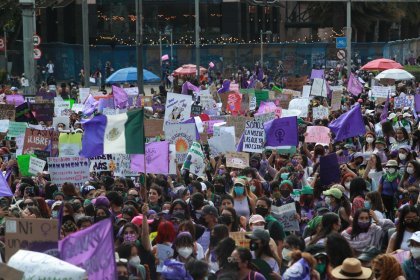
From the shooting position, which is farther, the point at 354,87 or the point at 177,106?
the point at 354,87

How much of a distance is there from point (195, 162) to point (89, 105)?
40.9 ft

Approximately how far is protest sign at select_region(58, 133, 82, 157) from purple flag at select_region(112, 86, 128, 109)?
368 inches

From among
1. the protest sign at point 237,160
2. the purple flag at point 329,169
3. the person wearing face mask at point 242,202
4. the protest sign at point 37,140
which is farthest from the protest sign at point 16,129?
the person wearing face mask at point 242,202

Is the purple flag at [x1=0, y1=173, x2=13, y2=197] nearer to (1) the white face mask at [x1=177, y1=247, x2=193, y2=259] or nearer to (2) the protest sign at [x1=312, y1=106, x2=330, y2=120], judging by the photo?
(1) the white face mask at [x1=177, y1=247, x2=193, y2=259]

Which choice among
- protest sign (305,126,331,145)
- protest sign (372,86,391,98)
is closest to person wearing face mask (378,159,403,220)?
protest sign (305,126,331,145)

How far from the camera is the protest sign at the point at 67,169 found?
49.7ft

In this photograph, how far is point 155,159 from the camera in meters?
15.3

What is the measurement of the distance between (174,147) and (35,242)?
24.4 feet

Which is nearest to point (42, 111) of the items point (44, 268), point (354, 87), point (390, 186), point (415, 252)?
point (354, 87)

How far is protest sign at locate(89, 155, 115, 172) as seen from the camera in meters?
16.4

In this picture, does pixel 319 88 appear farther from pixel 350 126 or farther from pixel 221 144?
pixel 221 144

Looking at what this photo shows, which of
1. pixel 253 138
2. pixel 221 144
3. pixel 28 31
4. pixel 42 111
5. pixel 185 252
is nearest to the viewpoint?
pixel 185 252

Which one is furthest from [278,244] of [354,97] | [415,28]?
[415,28]

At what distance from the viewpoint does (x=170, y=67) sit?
189ft
